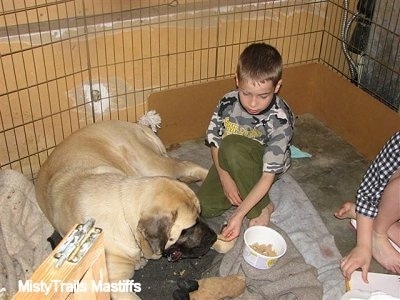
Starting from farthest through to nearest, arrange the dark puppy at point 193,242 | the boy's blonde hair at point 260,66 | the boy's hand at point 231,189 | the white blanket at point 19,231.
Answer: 1. the boy's hand at point 231,189
2. the white blanket at point 19,231
3. the boy's blonde hair at point 260,66
4. the dark puppy at point 193,242

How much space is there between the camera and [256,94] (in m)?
2.54

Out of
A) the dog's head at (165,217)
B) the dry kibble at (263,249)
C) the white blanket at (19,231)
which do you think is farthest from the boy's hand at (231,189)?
the white blanket at (19,231)

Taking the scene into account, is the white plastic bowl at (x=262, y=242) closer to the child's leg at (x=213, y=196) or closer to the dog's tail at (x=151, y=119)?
the child's leg at (x=213, y=196)

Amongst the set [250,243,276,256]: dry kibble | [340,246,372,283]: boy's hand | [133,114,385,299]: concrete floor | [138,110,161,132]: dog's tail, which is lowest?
[133,114,385,299]: concrete floor

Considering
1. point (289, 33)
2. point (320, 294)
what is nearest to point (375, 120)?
point (289, 33)

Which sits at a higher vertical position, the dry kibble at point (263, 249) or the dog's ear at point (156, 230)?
the dog's ear at point (156, 230)

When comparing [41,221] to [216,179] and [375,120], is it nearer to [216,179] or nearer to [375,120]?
[216,179]

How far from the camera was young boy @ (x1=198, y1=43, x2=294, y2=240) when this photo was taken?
2543mm

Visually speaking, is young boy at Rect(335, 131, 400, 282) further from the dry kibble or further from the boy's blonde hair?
the boy's blonde hair

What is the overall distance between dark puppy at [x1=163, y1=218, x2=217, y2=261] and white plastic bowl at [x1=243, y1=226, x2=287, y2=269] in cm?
24

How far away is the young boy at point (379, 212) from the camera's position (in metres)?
2.55

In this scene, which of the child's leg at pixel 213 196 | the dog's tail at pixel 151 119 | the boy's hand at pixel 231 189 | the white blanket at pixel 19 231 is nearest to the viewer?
the white blanket at pixel 19 231

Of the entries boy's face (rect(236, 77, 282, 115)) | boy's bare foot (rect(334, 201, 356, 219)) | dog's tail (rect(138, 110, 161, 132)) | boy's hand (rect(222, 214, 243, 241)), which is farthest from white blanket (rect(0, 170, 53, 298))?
boy's bare foot (rect(334, 201, 356, 219))

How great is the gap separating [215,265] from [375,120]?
5.12ft
